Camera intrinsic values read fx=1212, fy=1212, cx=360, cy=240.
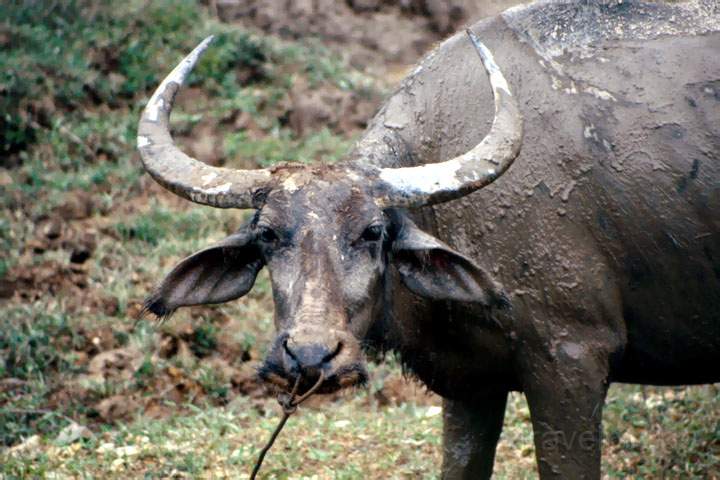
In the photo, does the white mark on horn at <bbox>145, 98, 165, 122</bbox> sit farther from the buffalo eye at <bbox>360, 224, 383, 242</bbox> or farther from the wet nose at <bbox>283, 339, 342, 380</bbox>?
the wet nose at <bbox>283, 339, 342, 380</bbox>

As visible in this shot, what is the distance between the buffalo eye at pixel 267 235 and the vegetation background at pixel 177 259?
3.44ft

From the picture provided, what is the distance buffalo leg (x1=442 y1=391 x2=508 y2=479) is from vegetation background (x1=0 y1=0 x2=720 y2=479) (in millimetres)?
769

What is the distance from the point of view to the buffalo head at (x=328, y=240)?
4.73 m

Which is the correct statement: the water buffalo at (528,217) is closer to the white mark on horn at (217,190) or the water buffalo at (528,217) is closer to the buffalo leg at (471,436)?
the white mark on horn at (217,190)

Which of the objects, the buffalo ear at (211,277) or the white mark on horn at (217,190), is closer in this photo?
the white mark on horn at (217,190)

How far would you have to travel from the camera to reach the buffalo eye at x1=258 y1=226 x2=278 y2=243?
4.98m

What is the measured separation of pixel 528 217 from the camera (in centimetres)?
539

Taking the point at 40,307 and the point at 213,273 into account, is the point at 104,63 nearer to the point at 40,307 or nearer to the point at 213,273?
the point at 40,307

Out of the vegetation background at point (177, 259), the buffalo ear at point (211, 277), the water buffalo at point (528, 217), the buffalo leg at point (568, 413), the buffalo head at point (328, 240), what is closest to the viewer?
the buffalo head at point (328, 240)

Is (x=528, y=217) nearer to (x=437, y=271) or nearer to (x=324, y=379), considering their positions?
(x=437, y=271)

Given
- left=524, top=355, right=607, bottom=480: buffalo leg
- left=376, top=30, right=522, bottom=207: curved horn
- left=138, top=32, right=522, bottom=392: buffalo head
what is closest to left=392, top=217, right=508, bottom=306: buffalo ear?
left=138, top=32, right=522, bottom=392: buffalo head

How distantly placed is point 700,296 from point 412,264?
1.42 meters

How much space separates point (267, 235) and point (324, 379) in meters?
0.76

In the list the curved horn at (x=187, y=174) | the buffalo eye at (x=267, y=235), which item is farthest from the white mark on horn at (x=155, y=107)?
the buffalo eye at (x=267, y=235)
